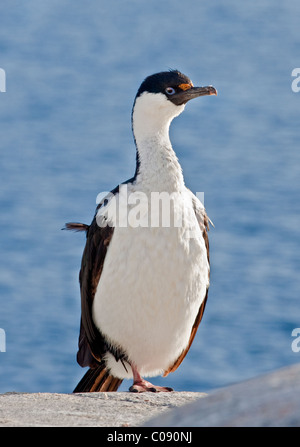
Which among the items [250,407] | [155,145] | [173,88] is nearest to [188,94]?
[173,88]

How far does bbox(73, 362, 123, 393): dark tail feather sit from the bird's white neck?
4.06 feet

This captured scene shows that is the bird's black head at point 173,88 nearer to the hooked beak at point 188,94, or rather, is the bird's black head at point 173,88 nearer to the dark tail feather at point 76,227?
the hooked beak at point 188,94

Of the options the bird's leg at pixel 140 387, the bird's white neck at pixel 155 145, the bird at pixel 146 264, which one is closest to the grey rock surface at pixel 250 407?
the bird's leg at pixel 140 387

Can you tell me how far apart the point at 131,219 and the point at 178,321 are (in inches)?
28.2

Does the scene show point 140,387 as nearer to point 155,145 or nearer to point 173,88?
point 155,145

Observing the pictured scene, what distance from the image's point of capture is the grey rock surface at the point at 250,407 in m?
2.98

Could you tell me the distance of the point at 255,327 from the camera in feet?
53.0

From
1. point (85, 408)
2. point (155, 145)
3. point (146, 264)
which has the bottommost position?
point (85, 408)

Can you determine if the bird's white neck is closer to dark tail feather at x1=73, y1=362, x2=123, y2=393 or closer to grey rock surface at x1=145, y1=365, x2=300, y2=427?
dark tail feather at x1=73, y1=362, x2=123, y2=393

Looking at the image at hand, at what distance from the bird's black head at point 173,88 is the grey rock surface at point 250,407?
3.18 meters

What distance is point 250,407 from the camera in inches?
121

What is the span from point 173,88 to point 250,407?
3.53 m

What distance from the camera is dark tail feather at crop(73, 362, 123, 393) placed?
20.9 feet
